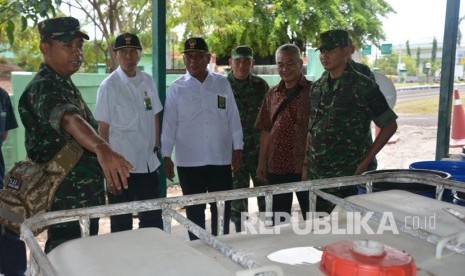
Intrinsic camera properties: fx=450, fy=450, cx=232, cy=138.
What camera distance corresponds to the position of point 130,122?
3.00 metres

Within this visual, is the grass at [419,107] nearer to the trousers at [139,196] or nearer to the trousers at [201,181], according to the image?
the trousers at [201,181]

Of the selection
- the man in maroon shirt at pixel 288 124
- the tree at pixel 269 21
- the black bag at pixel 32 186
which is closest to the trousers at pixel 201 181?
the man in maroon shirt at pixel 288 124

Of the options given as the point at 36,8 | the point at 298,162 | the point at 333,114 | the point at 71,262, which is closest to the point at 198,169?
the point at 298,162

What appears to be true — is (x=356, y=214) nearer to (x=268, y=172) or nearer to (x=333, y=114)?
(x=333, y=114)

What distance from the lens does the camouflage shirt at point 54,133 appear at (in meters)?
1.89

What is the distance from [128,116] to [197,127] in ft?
1.67

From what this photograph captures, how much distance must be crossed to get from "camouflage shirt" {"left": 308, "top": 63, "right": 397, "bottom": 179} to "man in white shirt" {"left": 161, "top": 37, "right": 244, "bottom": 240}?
0.83 meters

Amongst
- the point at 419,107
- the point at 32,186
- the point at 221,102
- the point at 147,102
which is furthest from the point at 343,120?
the point at 419,107

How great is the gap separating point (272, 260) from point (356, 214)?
1.21ft

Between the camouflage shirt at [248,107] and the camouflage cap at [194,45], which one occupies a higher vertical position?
the camouflage cap at [194,45]

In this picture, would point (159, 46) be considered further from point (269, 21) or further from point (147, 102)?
point (269, 21)

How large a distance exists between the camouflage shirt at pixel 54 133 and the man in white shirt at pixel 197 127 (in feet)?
3.68

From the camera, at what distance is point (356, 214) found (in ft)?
4.51

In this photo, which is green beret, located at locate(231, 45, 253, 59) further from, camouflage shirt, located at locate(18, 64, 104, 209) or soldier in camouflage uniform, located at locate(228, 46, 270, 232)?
camouflage shirt, located at locate(18, 64, 104, 209)
